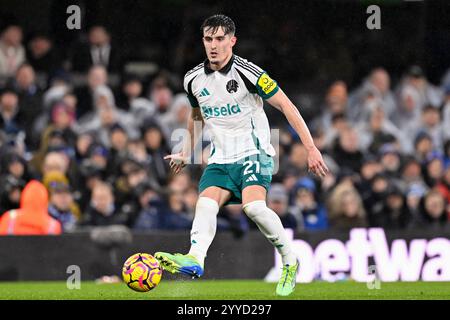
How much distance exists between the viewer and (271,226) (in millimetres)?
9555

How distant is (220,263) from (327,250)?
4.28 feet

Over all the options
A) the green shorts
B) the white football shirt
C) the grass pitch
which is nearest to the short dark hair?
the white football shirt

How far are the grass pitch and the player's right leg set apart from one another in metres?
0.47

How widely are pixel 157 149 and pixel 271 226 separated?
6097 mm

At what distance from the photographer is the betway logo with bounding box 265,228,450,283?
14.0m

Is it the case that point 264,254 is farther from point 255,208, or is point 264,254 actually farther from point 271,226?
point 255,208

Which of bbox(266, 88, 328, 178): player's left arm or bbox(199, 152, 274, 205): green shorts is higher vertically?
bbox(266, 88, 328, 178): player's left arm

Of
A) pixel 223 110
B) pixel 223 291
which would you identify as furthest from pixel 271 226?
pixel 223 291

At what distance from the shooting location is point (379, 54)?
61.0 ft

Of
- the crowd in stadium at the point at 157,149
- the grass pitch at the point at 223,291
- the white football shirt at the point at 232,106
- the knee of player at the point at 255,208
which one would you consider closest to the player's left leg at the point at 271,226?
the knee of player at the point at 255,208

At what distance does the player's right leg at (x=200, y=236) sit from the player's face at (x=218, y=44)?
42.4 inches

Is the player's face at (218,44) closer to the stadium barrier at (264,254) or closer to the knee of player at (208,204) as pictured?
the knee of player at (208,204)

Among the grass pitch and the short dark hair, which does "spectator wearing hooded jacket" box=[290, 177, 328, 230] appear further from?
the short dark hair
